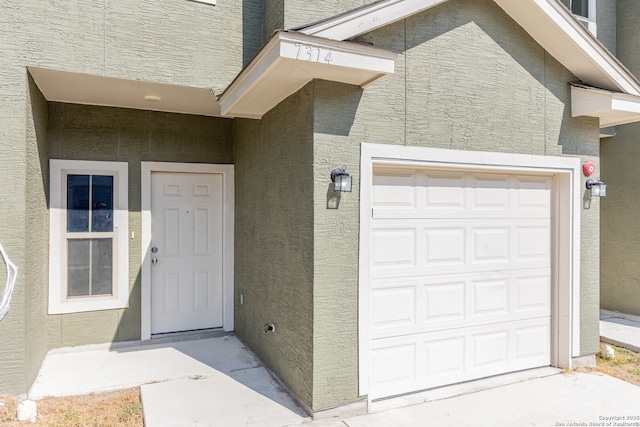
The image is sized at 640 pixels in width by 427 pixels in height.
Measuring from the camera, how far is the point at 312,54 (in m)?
3.22

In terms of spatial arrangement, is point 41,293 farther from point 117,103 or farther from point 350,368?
point 350,368

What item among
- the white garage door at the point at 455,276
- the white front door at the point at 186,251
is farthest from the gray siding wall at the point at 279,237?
the white garage door at the point at 455,276


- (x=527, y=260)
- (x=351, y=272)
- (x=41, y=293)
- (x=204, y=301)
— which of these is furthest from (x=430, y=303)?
(x=41, y=293)

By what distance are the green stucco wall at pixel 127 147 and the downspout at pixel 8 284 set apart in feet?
4.65

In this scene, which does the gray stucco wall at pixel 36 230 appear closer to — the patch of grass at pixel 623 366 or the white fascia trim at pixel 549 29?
the white fascia trim at pixel 549 29

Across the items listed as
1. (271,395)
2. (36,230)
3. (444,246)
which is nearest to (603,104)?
(444,246)

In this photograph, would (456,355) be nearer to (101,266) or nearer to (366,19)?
(366,19)

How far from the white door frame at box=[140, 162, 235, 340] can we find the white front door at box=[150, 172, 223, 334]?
0.07 meters

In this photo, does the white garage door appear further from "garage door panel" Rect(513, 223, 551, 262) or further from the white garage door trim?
the white garage door trim

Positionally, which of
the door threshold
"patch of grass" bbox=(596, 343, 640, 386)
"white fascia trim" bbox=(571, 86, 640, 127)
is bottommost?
"patch of grass" bbox=(596, 343, 640, 386)

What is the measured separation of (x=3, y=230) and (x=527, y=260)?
556cm

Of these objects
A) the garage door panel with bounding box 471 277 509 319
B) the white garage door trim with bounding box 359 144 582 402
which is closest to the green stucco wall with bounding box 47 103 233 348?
the white garage door trim with bounding box 359 144 582 402

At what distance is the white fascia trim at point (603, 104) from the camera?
4.50m

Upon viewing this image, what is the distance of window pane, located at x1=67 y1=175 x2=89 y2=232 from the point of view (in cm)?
536
